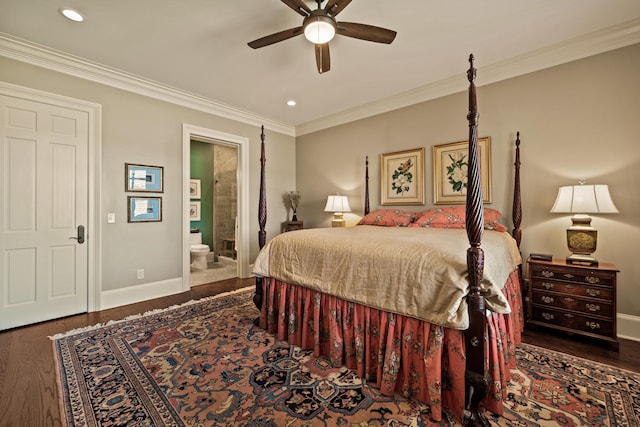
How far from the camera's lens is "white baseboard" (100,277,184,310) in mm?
3183

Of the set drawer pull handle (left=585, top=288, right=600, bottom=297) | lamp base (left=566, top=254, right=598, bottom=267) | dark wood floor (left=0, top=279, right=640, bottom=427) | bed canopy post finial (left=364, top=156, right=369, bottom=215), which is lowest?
dark wood floor (left=0, top=279, right=640, bottom=427)

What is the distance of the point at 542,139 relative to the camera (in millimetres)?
2840

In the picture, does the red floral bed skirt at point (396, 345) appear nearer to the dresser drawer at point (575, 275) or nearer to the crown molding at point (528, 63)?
the dresser drawer at point (575, 275)

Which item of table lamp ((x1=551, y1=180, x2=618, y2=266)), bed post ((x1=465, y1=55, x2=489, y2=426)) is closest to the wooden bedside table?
table lamp ((x1=551, y1=180, x2=618, y2=266))

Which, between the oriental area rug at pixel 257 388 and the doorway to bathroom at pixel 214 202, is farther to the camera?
the doorway to bathroom at pixel 214 202

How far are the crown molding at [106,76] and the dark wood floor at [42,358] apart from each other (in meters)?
2.63

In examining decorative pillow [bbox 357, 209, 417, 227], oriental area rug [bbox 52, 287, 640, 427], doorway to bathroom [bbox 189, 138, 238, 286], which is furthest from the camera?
doorway to bathroom [bbox 189, 138, 238, 286]

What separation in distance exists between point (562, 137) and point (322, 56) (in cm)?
251

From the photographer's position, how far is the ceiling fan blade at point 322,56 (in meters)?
2.27

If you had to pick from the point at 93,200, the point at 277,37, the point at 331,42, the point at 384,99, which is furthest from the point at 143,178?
the point at 384,99

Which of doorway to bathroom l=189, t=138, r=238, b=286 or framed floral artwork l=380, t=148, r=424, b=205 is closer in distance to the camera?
framed floral artwork l=380, t=148, r=424, b=205

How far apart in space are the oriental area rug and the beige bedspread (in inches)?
21.9

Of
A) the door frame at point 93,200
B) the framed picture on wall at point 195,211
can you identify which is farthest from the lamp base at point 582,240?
the framed picture on wall at point 195,211

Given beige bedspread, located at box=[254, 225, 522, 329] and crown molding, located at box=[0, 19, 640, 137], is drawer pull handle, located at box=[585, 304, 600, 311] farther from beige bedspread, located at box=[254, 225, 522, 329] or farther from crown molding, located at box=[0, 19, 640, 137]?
crown molding, located at box=[0, 19, 640, 137]
